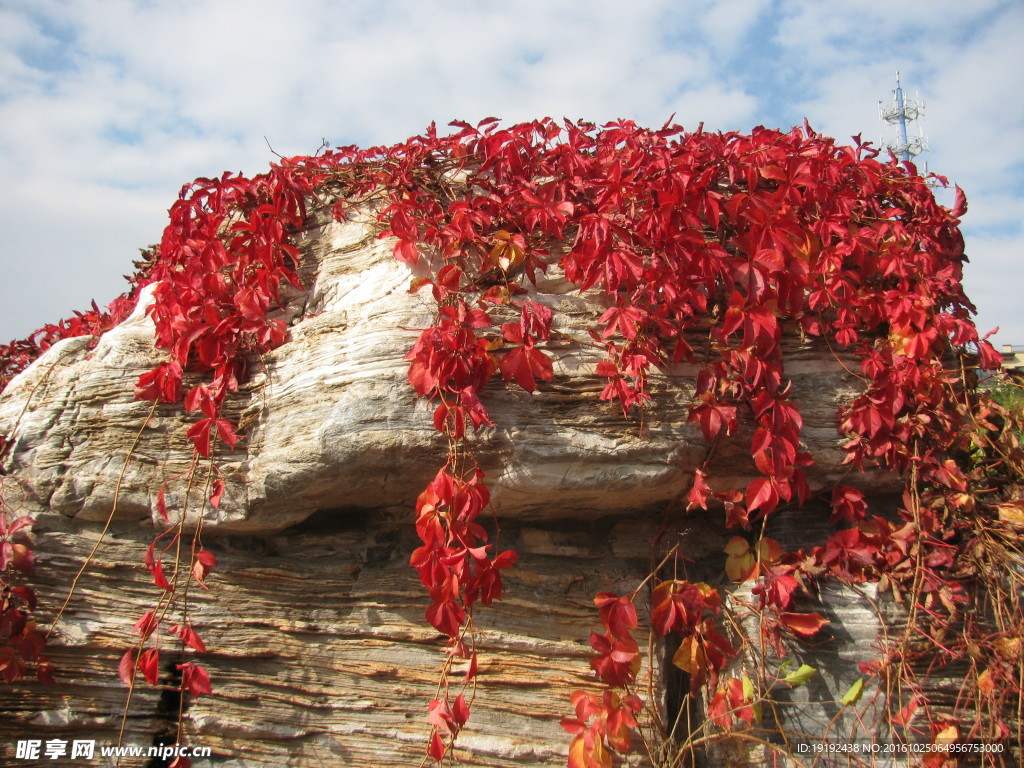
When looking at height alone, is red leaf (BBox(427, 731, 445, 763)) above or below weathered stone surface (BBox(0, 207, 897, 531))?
below

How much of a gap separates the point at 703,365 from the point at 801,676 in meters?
1.06

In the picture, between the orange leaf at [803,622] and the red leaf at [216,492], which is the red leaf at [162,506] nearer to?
the red leaf at [216,492]

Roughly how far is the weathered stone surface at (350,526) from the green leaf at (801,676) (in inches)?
3.4

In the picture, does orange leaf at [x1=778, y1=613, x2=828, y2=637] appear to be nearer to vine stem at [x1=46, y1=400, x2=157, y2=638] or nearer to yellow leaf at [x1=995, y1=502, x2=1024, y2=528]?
yellow leaf at [x1=995, y1=502, x2=1024, y2=528]

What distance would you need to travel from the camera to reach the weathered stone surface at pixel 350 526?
231cm

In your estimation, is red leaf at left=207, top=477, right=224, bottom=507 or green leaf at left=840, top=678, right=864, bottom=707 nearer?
green leaf at left=840, top=678, right=864, bottom=707

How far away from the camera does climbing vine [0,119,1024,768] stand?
216 cm

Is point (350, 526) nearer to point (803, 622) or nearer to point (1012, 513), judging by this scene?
point (803, 622)

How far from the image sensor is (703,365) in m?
2.33

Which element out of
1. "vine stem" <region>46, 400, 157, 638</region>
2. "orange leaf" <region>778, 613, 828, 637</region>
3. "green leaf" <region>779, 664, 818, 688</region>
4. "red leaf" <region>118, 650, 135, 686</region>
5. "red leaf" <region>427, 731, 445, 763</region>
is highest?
"vine stem" <region>46, 400, 157, 638</region>

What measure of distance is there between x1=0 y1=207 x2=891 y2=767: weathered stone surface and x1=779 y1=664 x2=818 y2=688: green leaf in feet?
0.28

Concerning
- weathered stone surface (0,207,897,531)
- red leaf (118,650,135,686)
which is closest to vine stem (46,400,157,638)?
weathered stone surface (0,207,897,531)

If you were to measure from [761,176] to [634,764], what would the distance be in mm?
2136

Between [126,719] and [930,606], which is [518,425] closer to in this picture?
[930,606]
